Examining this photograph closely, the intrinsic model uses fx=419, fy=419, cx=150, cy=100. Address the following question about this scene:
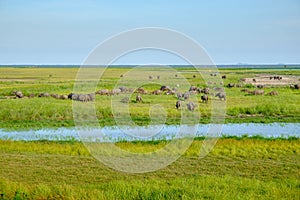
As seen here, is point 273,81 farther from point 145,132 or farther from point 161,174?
point 161,174

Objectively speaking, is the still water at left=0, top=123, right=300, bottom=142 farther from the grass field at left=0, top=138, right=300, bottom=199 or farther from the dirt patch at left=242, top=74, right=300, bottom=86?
the dirt patch at left=242, top=74, right=300, bottom=86

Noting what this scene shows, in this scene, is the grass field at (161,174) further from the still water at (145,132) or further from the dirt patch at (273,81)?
the dirt patch at (273,81)

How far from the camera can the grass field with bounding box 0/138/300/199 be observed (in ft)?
31.9

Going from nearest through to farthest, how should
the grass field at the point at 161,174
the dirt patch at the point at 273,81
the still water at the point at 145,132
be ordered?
the grass field at the point at 161,174 < the still water at the point at 145,132 < the dirt patch at the point at 273,81

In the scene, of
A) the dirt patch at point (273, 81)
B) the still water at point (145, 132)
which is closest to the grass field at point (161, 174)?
the still water at point (145, 132)

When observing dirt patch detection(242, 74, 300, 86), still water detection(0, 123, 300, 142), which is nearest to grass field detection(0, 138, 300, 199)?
still water detection(0, 123, 300, 142)

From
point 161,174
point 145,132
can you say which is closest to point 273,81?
point 145,132

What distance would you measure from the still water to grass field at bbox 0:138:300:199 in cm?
211

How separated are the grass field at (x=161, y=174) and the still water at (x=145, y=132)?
6.92 feet

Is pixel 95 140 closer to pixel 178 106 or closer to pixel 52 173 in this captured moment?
pixel 52 173

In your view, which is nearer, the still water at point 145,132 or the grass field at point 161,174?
the grass field at point 161,174

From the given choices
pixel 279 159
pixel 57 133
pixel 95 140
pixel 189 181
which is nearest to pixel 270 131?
pixel 279 159

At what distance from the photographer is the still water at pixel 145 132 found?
66.0 feet

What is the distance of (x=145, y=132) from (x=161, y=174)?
30.1ft
